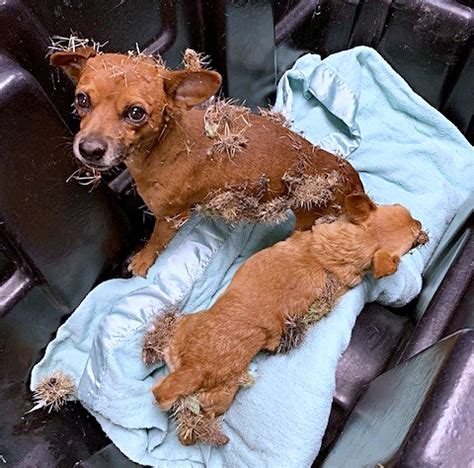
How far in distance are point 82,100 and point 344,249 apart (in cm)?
77

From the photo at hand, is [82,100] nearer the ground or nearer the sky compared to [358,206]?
nearer the sky

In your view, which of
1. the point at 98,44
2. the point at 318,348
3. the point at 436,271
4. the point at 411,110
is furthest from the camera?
the point at 411,110

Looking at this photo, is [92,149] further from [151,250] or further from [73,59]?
[151,250]

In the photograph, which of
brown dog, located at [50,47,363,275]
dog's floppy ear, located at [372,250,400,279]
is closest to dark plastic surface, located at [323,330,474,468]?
dog's floppy ear, located at [372,250,400,279]

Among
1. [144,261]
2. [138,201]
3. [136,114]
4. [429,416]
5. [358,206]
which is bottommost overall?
[144,261]

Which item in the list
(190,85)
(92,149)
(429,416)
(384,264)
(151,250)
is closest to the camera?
(429,416)

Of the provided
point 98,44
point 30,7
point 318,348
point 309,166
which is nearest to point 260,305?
point 318,348

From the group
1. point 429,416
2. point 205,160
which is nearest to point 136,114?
point 205,160

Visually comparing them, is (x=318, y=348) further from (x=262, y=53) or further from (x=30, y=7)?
(x=30, y=7)

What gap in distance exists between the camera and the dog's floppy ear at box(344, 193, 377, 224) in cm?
167

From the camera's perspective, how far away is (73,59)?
4.65 ft

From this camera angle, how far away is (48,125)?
1.48m

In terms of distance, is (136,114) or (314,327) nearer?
(136,114)

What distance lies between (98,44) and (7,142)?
1.24 feet
